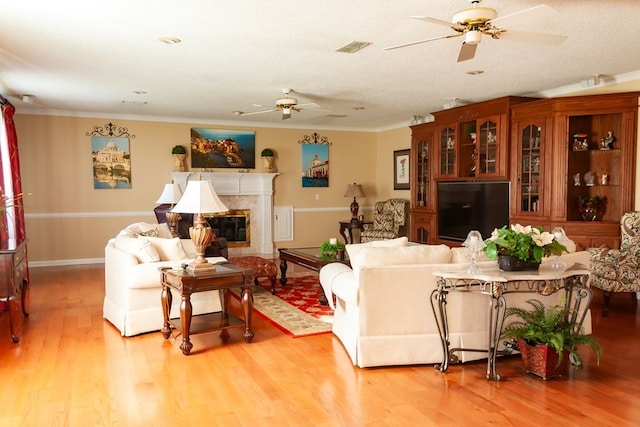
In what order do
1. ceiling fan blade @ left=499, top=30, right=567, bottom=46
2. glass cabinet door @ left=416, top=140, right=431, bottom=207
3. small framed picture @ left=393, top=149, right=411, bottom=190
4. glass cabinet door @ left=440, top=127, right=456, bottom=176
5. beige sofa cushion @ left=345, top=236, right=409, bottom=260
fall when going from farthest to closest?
small framed picture @ left=393, top=149, right=411, bottom=190 < glass cabinet door @ left=416, top=140, right=431, bottom=207 < glass cabinet door @ left=440, top=127, right=456, bottom=176 < beige sofa cushion @ left=345, top=236, right=409, bottom=260 < ceiling fan blade @ left=499, top=30, right=567, bottom=46

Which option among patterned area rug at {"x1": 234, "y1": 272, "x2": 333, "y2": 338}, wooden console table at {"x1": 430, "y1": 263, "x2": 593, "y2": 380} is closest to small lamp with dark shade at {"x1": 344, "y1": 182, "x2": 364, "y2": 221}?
patterned area rug at {"x1": 234, "y1": 272, "x2": 333, "y2": 338}

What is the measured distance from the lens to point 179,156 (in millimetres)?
9102

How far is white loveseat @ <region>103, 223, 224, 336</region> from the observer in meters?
4.47

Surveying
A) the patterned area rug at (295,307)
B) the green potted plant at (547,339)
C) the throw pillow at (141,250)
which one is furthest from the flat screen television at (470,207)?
the throw pillow at (141,250)

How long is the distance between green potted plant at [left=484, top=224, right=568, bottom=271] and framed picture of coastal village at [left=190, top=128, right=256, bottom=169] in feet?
22.7

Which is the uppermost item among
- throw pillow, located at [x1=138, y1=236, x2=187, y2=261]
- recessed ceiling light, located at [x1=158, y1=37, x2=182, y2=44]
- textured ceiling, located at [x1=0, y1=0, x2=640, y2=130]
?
textured ceiling, located at [x1=0, y1=0, x2=640, y2=130]

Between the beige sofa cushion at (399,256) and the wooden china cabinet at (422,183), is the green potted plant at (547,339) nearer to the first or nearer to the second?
the beige sofa cushion at (399,256)

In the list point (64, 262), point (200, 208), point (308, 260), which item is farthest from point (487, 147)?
point (64, 262)

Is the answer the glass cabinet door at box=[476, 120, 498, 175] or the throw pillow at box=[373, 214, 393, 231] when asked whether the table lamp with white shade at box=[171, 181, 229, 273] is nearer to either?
the glass cabinet door at box=[476, 120, 498, 175]

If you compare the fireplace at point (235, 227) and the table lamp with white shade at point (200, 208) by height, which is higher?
the table lamp with white shade at point (200, 208)

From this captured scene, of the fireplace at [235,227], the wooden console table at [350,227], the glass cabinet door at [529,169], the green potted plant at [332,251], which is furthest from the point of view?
the wooden console table at [350,227]

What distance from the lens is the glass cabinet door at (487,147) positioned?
280 inches

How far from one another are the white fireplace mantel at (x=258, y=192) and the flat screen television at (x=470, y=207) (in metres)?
3.39

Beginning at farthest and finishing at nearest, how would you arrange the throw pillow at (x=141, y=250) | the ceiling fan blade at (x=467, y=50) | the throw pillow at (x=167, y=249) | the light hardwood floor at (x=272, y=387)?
the throw pillow at (x=167, y=249) < the throw pillow at (x=141, y=250) < the ceiling fan blade at (x=467, y=50) < the light hardwood floor at (x=272, y=387)
